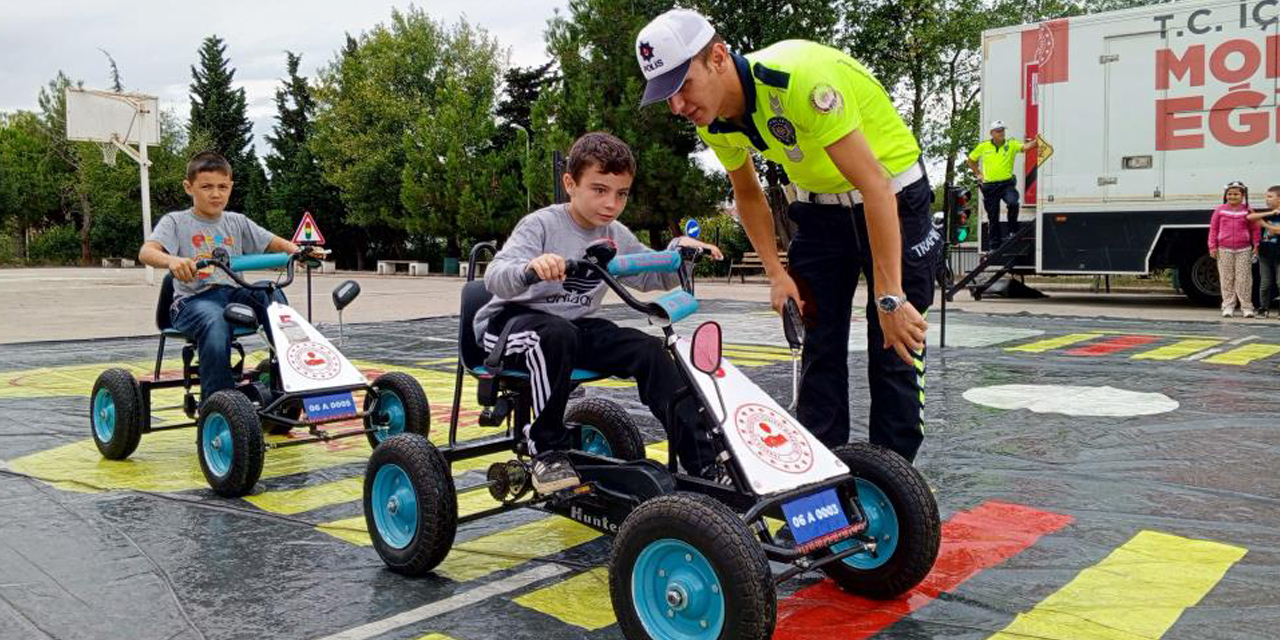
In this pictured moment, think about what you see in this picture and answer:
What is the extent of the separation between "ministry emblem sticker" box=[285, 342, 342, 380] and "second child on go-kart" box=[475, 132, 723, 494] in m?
1.42

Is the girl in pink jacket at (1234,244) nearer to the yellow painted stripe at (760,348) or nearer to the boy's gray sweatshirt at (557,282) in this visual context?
the yellow painted stripe at (760,348)

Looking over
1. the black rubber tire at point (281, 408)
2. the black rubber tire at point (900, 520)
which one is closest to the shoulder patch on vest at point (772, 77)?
the black rubber tire at point (900, 520)

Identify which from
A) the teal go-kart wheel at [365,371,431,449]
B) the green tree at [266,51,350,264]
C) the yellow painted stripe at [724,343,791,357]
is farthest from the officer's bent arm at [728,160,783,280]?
the green tree at [266,51,350,264]

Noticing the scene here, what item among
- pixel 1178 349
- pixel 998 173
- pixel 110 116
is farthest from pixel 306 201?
pixel 1178 349

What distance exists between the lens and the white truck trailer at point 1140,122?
464 inches

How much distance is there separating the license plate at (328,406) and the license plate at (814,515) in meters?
2.58

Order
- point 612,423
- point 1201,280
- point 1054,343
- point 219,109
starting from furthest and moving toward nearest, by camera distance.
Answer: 1. point 219,109
2. point 1201,280
3. point 1054,343
4. point 612,423

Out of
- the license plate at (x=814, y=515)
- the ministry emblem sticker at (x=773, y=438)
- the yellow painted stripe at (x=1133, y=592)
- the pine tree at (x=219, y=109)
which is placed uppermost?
the pine tree at (x=219, y=109)

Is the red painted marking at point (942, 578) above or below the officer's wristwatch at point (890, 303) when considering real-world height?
below

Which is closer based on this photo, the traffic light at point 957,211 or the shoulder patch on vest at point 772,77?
the shoulder patch on vest at point 772,77

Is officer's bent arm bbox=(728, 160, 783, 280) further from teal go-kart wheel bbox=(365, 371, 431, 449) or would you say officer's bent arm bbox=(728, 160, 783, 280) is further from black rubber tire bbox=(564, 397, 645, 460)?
teal go-kart wheel bbox=(365, 371, 431, 449)

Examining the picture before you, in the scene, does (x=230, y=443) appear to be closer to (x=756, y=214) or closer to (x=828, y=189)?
(x=756, y=214)

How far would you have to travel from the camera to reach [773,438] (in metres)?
2.62

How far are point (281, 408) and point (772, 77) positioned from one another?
2.96m
